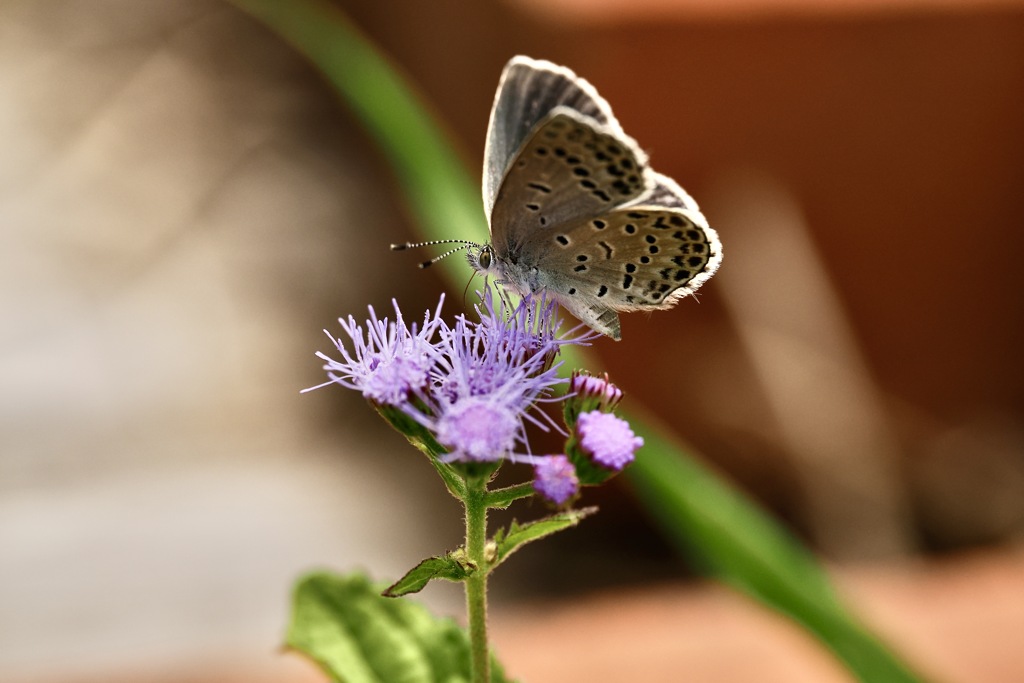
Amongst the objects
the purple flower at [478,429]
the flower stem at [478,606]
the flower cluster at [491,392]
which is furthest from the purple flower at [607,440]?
the flower stem at [478,606]

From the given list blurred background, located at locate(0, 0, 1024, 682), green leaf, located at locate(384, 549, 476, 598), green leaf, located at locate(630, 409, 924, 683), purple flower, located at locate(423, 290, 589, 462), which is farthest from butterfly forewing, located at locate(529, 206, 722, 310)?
blurred background, located at locate(0, 0, 1024, 682)

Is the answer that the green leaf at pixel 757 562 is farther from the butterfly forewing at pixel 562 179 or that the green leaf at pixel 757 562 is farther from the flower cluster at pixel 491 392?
the butterfly forewing at pixel 562 179

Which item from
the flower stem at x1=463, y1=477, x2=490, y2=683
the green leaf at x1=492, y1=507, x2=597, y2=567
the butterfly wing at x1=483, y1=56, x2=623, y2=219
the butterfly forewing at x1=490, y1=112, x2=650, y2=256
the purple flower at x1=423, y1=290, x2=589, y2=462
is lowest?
the flower stem at x1=463, y1=477, x2=490, y2=683

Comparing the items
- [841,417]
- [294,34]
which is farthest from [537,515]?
[294,34]

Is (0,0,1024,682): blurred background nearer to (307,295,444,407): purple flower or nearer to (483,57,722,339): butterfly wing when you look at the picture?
(483,57,722,339): butterfly wing

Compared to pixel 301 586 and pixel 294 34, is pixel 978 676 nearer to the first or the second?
pixel 301 586

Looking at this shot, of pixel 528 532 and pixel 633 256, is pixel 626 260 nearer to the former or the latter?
pixel 633 256
